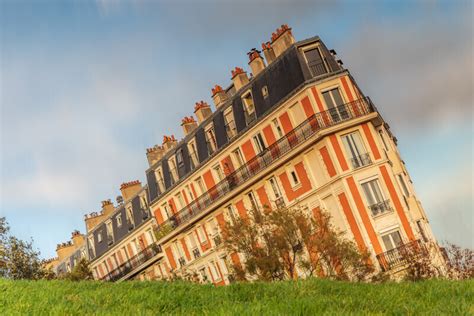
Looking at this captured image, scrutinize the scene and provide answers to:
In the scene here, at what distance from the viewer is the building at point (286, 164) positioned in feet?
103

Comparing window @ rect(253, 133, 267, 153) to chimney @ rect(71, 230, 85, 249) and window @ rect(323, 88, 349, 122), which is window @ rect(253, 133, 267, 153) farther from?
chimney @ rect(71, 230, 85, 249)

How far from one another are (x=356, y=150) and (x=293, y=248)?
797cm

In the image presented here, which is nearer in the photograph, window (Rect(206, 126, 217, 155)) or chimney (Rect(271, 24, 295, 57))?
chimney (Rect(271, 24, 295, 57))

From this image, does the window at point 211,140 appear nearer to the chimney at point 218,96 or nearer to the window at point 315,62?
the chimney at point 218,96

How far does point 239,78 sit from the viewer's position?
40344 mm

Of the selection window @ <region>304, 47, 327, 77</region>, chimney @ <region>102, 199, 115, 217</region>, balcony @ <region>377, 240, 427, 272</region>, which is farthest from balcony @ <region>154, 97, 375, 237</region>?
chimney @ <region>102, 199, 115, 217</region>

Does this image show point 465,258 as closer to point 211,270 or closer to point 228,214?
point 228,214

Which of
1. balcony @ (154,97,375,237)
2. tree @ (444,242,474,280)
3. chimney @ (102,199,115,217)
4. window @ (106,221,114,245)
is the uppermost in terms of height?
chimney @ (102,199,115,217)

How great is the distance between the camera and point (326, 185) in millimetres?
32281

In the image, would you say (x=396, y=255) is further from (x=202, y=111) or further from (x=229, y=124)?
(x=202, y=111)

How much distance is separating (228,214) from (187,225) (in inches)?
208

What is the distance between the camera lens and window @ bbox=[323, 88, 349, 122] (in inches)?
1283

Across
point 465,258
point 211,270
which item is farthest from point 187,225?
point 465,258

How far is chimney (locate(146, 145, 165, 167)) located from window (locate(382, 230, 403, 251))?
26.5m
